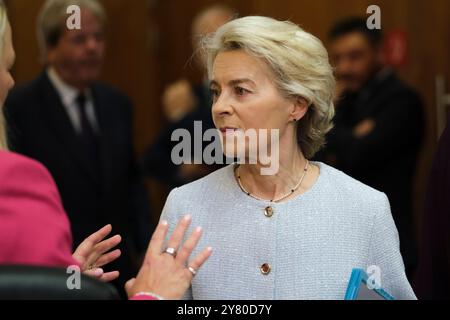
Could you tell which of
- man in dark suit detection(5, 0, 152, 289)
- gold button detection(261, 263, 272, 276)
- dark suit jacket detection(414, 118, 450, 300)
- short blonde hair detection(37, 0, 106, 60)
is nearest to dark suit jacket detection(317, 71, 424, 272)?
man in dark suit detection(5, 0, 152, 289)

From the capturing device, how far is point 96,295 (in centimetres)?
180

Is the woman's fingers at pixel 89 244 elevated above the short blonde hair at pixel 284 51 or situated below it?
below

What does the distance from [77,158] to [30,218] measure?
2.29 meters

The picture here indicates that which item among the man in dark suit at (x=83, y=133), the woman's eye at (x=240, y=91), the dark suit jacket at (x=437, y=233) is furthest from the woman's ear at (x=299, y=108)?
the man in dark suit at (x=83, y=133)

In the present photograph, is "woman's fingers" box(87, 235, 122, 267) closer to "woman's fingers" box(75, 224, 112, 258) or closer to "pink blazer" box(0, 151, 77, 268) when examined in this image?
"woman's fingers" box(75, 224, 112, 258)

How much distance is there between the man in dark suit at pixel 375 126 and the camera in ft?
15.2

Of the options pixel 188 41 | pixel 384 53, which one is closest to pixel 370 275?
pixel 384 53

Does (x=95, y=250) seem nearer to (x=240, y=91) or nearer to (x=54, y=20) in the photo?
(x=240, y=91)

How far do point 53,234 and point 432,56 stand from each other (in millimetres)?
4069

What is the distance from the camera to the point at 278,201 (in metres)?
2.67

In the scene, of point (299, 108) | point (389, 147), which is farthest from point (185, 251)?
point (389, 147)

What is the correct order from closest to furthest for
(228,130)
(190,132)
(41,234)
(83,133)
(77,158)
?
(41,234)
(228,130)
(77,158)
(83,133)
(190,132)

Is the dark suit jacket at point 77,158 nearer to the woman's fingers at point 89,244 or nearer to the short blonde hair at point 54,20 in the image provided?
the short blonde hair at point 54,20

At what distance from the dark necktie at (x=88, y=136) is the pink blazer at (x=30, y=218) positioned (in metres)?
2.29
